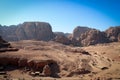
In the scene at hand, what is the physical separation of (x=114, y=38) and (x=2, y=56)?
60256 millimetres

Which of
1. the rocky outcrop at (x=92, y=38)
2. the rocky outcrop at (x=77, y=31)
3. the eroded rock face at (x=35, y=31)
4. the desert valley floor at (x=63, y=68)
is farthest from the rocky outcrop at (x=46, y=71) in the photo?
the rocky outcrop at (x=77, y=31)

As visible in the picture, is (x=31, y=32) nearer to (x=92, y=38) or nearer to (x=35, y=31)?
(x=35, y=31)

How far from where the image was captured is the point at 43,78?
25.8m

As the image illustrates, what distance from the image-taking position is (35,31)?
82875mm

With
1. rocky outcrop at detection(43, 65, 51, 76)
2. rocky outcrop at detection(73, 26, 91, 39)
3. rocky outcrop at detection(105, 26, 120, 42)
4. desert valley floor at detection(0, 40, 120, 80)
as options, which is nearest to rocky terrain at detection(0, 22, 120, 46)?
rocky outcrop at detection(105, 26, 120, 42)

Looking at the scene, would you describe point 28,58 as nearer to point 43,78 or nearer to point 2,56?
point 2,56

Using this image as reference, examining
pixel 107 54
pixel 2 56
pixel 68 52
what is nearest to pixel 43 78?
pixel 2 56

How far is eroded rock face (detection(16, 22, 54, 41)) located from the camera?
80312mm

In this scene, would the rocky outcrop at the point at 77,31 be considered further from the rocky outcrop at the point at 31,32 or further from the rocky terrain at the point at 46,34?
the rocky outcrop at the point at 31,32

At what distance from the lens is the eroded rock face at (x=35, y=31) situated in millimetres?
80312

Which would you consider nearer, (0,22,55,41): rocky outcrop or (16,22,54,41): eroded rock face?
(0,22,55,41): rocky outcrop

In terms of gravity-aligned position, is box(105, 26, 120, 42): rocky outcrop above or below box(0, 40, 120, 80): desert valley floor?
above

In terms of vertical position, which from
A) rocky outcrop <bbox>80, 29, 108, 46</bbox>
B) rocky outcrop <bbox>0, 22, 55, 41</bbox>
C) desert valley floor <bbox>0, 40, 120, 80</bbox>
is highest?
rocky outcrop <bbox>0, 22, 55, 41</bbox>

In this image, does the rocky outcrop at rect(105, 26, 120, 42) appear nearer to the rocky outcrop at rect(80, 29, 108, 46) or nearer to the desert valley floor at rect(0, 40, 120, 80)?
the rocky outcrop at rect(80, 29, 108, 46)
